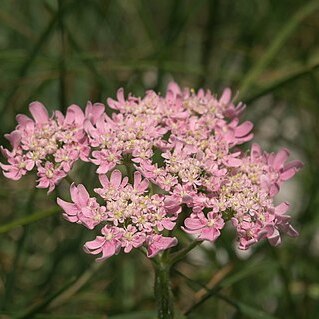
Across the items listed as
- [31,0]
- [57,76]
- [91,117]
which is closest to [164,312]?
[91,117]

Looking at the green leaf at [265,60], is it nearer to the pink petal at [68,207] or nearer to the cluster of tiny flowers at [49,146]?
the cluster of tiny flowers at [49,146]

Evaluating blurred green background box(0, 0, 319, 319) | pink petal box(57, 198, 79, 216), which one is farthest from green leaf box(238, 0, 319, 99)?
pink petal box(57, 198, 79, 216)

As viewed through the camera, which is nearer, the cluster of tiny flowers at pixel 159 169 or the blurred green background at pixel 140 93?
the cluster of tiny flowers at pixel 159 169

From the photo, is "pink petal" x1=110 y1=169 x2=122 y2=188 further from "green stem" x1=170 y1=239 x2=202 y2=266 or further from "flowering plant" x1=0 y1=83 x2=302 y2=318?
"green stem" x1=170 y1=239 x2=202 y2=266

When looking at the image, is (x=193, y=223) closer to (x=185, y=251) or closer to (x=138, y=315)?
(x=185, y=251)

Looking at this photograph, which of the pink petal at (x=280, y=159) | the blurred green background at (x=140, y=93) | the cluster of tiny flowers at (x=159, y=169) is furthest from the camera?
the blurred green background at (x=140, y=93)

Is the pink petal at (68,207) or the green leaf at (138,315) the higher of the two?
the pink petal at (68,207)

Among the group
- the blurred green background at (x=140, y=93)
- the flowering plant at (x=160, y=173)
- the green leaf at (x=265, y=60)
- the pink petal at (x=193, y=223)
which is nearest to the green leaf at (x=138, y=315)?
the blurred green background at (x=140, y=93)
